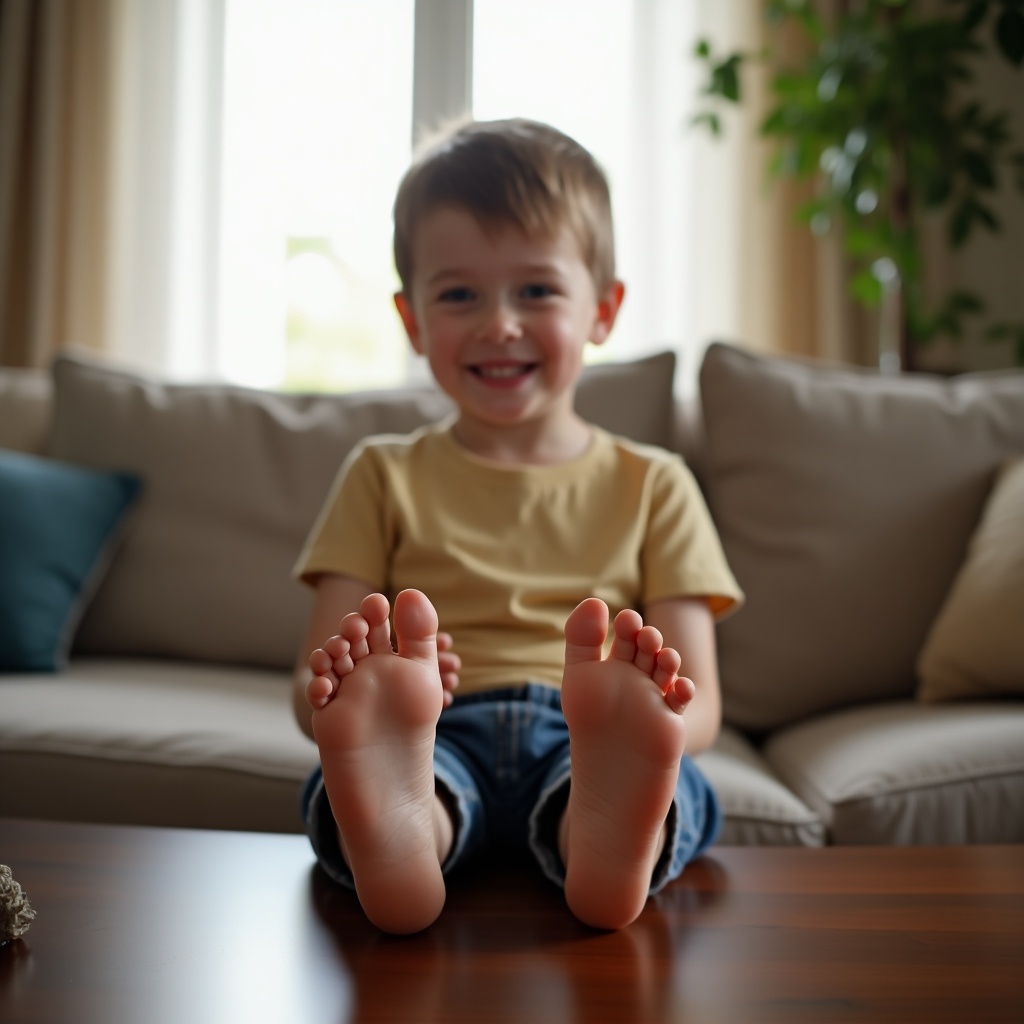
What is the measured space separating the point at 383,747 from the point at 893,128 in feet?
6.33

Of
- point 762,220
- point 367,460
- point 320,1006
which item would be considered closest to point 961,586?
point 367,460

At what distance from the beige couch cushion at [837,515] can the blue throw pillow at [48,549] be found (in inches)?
38.0

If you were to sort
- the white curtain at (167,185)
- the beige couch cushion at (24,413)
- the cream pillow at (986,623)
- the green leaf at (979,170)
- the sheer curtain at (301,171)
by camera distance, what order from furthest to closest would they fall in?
the white curtain at (167,185) < the sheer curtain at (301,171) < the green leaf at (979,170) < the beige couch cushion at (24,413) < the cream pillow at (986,623)

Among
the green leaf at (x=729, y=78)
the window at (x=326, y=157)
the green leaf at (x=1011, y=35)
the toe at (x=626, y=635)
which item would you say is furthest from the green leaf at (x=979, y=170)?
the toe at (x=626, y=635)

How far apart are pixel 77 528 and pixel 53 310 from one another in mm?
1630

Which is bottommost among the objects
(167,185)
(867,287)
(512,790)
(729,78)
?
(512,790)

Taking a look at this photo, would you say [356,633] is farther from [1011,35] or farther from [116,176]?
[116,176]

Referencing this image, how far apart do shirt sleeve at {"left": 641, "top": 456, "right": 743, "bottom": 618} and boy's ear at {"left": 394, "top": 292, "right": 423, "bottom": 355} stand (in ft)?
0.96

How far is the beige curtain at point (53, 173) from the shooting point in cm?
304

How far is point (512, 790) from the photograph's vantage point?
961mm

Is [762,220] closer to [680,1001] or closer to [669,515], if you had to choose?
[669,515]

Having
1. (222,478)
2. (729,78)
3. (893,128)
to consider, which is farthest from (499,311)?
(893,128)

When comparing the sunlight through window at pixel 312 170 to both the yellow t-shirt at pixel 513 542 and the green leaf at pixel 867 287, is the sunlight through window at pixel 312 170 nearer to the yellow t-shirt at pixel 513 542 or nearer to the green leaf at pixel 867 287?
the green leaf at pixel 867 287

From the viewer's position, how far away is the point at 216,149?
3.10 meters
